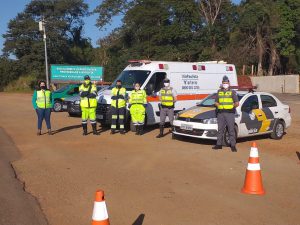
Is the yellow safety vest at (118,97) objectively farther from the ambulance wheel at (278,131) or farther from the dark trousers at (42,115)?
the ambulance wheel at (278,131)

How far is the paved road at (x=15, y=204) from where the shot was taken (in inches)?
229

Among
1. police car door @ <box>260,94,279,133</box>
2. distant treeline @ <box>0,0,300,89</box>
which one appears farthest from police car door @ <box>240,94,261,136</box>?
distant treeline @ <box>0,0,300,89</box>

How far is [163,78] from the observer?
15406 millimetres

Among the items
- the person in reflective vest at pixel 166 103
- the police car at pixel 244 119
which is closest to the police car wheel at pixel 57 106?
the person in reflective vest at pixel 166 103

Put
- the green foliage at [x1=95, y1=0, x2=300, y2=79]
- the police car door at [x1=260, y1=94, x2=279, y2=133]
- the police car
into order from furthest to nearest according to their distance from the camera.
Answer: the green foliage at [x1=95, y1=0, x2=300, y2=79] → the police car door at [x1=260, y1=94, x2=279, y2=133] → the police car

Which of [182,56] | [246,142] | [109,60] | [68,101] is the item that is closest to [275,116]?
[246,142]

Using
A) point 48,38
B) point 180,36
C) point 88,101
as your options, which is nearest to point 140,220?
point 88,101

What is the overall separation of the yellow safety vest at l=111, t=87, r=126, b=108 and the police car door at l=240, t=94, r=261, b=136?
3732 mm

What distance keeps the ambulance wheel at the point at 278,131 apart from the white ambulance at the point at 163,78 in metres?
3.70

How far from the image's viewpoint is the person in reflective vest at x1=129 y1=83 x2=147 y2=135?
13.8 m

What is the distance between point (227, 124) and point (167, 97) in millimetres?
2994

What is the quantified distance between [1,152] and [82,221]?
5.87 meters

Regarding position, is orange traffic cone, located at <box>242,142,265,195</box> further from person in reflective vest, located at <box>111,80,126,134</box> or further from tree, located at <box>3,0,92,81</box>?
tree, located at <box>3,0,92,81</box>

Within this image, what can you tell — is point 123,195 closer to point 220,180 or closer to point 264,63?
point 220,180
